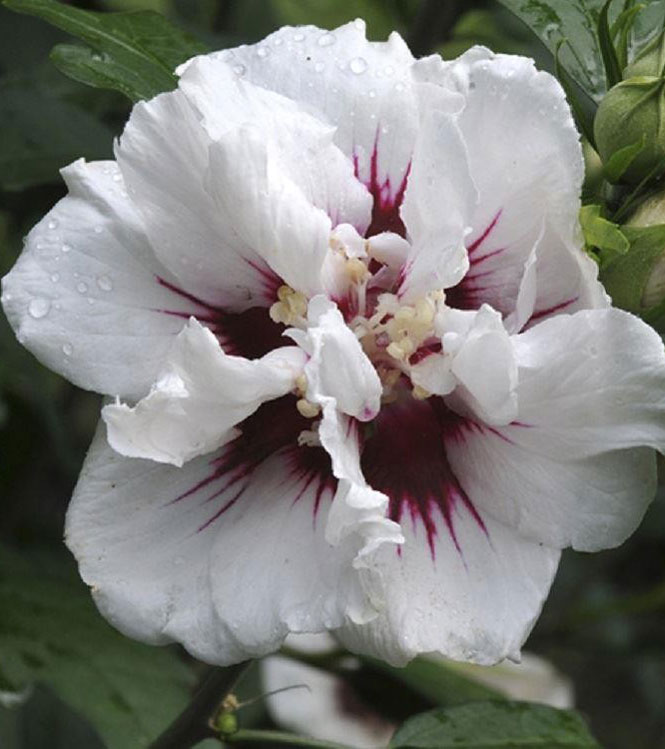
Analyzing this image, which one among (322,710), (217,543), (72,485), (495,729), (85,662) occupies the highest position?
(217,543)

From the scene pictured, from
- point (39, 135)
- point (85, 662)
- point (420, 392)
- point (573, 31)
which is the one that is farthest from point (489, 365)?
point (39, 135)

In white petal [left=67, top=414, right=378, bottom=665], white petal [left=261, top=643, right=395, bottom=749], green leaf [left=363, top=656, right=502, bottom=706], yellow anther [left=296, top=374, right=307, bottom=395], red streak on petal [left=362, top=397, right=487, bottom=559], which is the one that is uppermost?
yellow anther [left=296, top=374, right=307, bottom=395]

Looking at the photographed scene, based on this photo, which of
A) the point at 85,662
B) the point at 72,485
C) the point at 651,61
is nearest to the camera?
the point at 651,61

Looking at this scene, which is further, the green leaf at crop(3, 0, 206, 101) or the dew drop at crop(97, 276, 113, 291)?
the green leaf at crop(3, 0, 206, 101)

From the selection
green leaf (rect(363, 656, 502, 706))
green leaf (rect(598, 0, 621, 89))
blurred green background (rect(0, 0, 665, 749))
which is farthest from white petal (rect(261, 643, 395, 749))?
green leaf (rect(598, 0, 621, 89))

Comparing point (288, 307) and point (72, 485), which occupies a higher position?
point (288, 307)

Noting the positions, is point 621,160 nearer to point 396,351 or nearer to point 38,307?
point 396,351

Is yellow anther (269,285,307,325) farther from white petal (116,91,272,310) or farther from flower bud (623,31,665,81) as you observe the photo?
flower bud (623,31,665,81)

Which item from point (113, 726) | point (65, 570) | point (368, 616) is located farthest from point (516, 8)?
point (65, 570)
